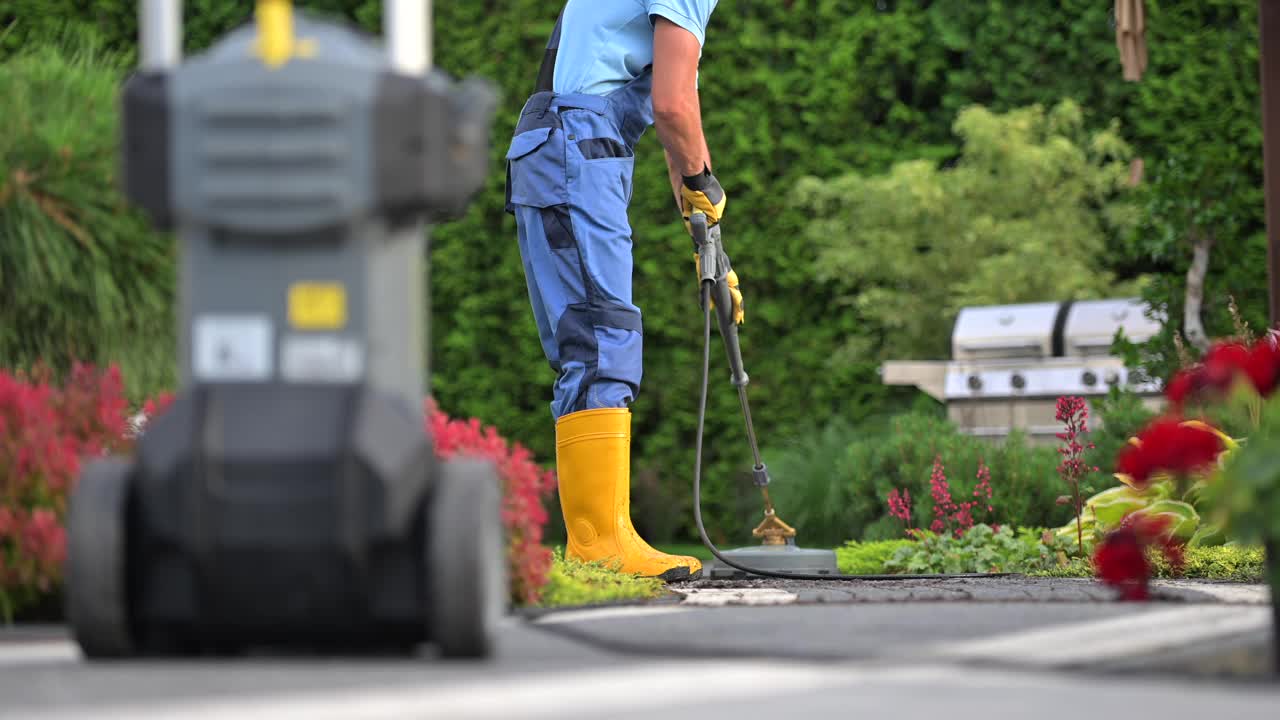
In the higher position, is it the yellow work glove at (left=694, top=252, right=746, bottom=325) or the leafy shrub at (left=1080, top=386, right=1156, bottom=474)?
the yellow work glove at (left=694, top=252, right=746, bottom=325)

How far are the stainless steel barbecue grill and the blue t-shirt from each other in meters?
3.38

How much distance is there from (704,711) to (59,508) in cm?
148

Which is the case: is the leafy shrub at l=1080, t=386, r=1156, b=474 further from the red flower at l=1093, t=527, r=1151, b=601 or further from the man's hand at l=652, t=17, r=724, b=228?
the red flower at l=1093, t=527, r=1151, b=601

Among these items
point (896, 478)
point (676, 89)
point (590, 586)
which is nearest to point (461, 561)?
point (590, 586)

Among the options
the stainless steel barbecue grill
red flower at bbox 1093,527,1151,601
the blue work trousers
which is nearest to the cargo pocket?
the blue work trousers

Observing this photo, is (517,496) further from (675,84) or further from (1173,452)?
(675,84)

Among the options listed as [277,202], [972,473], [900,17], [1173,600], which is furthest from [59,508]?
[900,17]

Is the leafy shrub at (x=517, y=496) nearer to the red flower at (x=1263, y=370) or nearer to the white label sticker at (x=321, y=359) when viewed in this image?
the white label sticker at (x=321, y=359)

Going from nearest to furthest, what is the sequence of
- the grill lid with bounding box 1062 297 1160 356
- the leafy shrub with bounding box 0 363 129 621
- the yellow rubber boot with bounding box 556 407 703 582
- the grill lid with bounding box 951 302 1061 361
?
the leafy shrub with bounding box 0 363 129 621
the yellow rubber boot with bounding box 556 407 703 582
the grill lid with bounding box 1062 297 1160 356
the grill lid with bounding box 951 302 1061 361

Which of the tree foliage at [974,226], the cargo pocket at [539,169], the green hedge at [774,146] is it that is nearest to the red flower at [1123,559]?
the cargo pocket at [539,169]

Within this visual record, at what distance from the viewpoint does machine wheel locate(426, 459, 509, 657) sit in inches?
86.6

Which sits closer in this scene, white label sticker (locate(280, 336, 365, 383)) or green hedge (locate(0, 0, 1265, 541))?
white label sticker (locate(280, 336, 365, 383))

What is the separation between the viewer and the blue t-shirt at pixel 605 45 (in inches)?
167

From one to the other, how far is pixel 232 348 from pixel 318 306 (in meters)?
0.13
